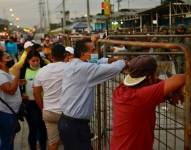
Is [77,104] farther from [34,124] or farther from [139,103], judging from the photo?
[34,124]

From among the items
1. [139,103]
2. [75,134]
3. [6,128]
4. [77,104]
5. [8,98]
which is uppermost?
[139,103]

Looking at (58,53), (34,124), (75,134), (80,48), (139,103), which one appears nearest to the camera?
(139,103)

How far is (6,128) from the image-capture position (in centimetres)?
622

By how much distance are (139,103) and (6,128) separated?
302 centimetres

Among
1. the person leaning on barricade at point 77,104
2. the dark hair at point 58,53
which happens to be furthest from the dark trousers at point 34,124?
the person leaning on barricade at point 77,104

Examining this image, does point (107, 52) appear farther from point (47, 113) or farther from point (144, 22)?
point (144, 22)

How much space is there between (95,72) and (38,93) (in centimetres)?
196

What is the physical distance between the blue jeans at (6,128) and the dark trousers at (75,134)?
121 centimetres

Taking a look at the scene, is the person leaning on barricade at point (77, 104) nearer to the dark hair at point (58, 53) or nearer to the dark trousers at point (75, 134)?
the dark trousers at point (75, 134)

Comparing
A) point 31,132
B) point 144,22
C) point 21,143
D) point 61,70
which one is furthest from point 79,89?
point 144,22

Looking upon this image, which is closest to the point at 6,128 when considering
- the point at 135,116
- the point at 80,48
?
the point at 80,48

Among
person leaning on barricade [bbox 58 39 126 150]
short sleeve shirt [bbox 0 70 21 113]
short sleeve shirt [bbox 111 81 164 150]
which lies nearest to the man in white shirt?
short sleeve shirt [bbox 0 70 21 113]

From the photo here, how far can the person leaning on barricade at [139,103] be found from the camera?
3.54m

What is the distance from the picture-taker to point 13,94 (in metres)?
6.25
